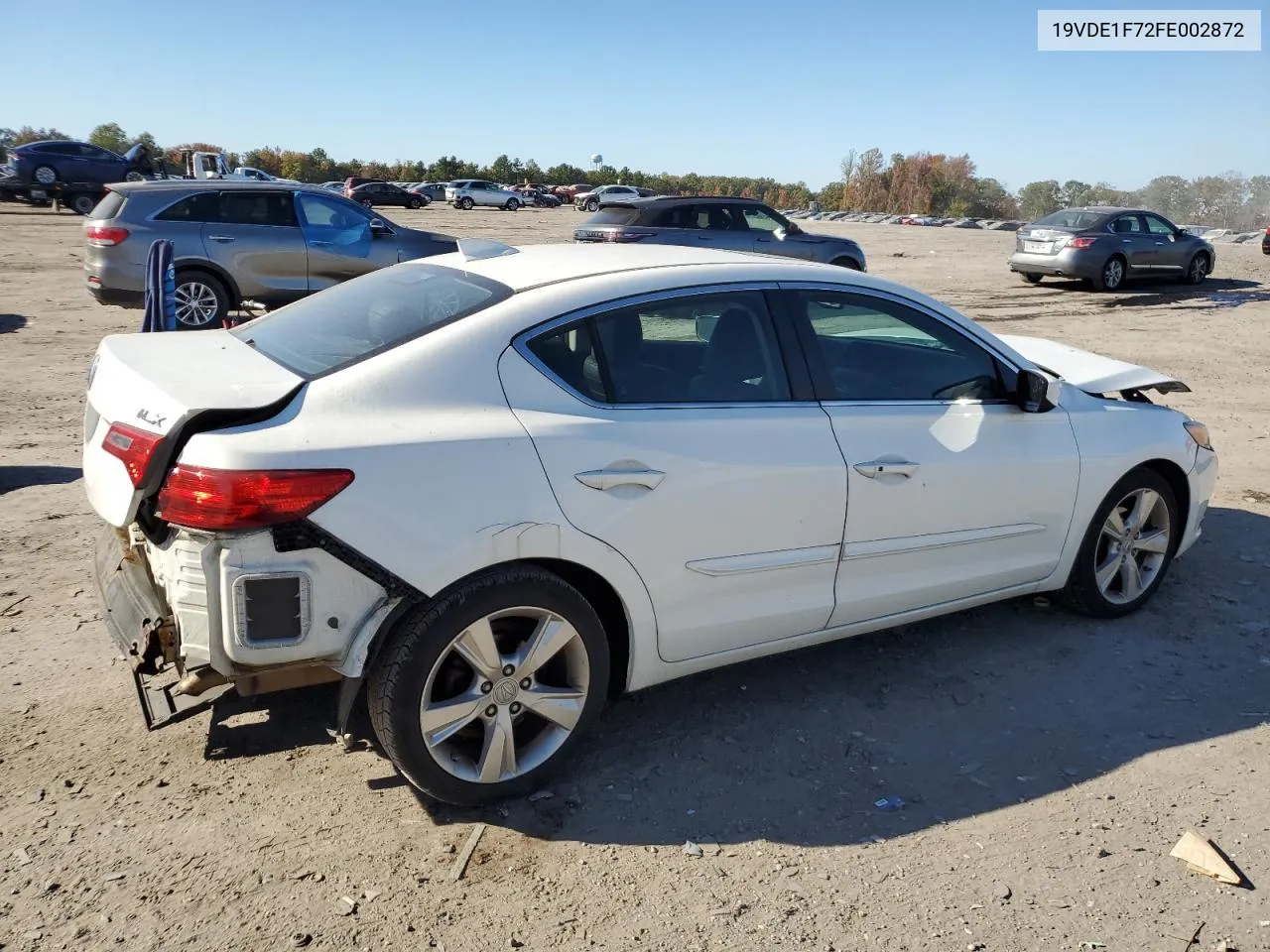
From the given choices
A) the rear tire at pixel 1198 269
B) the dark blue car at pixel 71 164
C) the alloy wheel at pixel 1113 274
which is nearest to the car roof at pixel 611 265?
the alloy wheel at pixel 1113 274

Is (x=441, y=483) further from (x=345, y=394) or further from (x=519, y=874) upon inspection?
(x=519, y=874)

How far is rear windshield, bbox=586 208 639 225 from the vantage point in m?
15.6

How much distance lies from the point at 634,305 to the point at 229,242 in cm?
956

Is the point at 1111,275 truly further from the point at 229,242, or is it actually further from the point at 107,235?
the point at 107,235

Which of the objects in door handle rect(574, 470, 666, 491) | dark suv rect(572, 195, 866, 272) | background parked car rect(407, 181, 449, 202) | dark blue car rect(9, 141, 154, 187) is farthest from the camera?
background parked car rect(407, 181, 449, 202)

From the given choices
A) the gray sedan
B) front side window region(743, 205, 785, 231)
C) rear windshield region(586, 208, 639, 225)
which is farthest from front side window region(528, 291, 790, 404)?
the gray sedan

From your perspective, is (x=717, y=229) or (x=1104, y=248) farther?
(x=1104, y=248)

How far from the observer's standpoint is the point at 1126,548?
4711mm

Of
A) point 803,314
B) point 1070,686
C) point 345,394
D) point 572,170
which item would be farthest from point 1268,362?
point 572,170

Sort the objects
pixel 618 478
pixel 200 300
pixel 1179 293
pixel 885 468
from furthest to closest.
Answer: pixel 1179 293 < pixel 200 300 < pixel 885 468 < pixel 618 478

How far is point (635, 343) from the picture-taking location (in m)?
3.52

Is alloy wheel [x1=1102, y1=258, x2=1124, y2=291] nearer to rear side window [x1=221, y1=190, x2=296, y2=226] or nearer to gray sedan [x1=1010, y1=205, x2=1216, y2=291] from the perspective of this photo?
gray sedan [x1=1010, y1=205, x2=1216, y2=291]

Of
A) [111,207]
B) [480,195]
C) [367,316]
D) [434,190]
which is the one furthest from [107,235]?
[434,190]

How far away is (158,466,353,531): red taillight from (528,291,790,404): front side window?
2.78 ft
